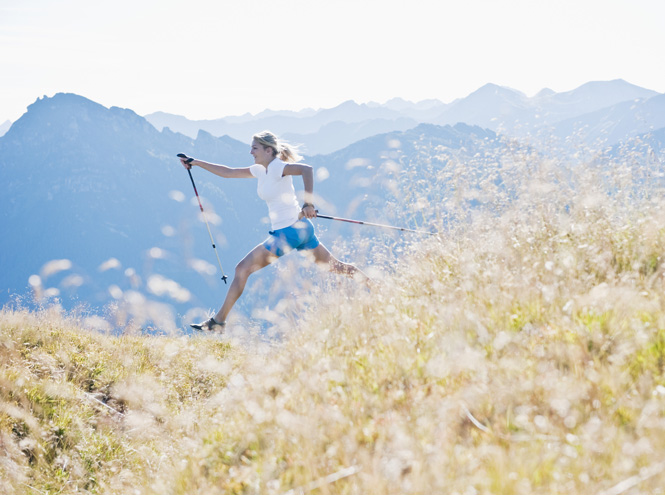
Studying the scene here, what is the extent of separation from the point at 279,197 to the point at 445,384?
164 inches

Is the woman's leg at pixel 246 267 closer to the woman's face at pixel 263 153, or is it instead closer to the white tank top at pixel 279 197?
the white tank top at pixel 279 197

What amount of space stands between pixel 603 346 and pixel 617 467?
29.7 inches

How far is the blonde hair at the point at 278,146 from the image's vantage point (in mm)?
6200

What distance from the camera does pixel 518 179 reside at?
16.0 ft

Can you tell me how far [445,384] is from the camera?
221 centimetres

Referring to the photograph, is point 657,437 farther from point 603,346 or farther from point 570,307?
point 570,307

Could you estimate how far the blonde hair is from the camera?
6200 millimetres

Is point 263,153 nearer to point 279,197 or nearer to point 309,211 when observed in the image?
point 279,197

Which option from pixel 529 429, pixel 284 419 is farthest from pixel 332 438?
pixel 529 429

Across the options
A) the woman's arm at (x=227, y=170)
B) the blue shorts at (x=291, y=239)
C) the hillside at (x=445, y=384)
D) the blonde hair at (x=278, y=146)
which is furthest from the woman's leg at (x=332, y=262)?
the woman's arm at (x=227, y=170)

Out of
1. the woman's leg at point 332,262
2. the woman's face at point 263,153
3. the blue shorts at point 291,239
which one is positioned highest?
the woman's face at point 263,153

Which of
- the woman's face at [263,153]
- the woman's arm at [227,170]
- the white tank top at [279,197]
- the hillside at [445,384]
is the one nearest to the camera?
the hillside at [445,384]

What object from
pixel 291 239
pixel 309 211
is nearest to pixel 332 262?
pixel 291 239

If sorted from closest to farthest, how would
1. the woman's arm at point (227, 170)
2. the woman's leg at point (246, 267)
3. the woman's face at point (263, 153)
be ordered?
the woman's leg at point (246, 267) → the woman's face at point (263, 153) → the woman's arm at point (227, 170)
